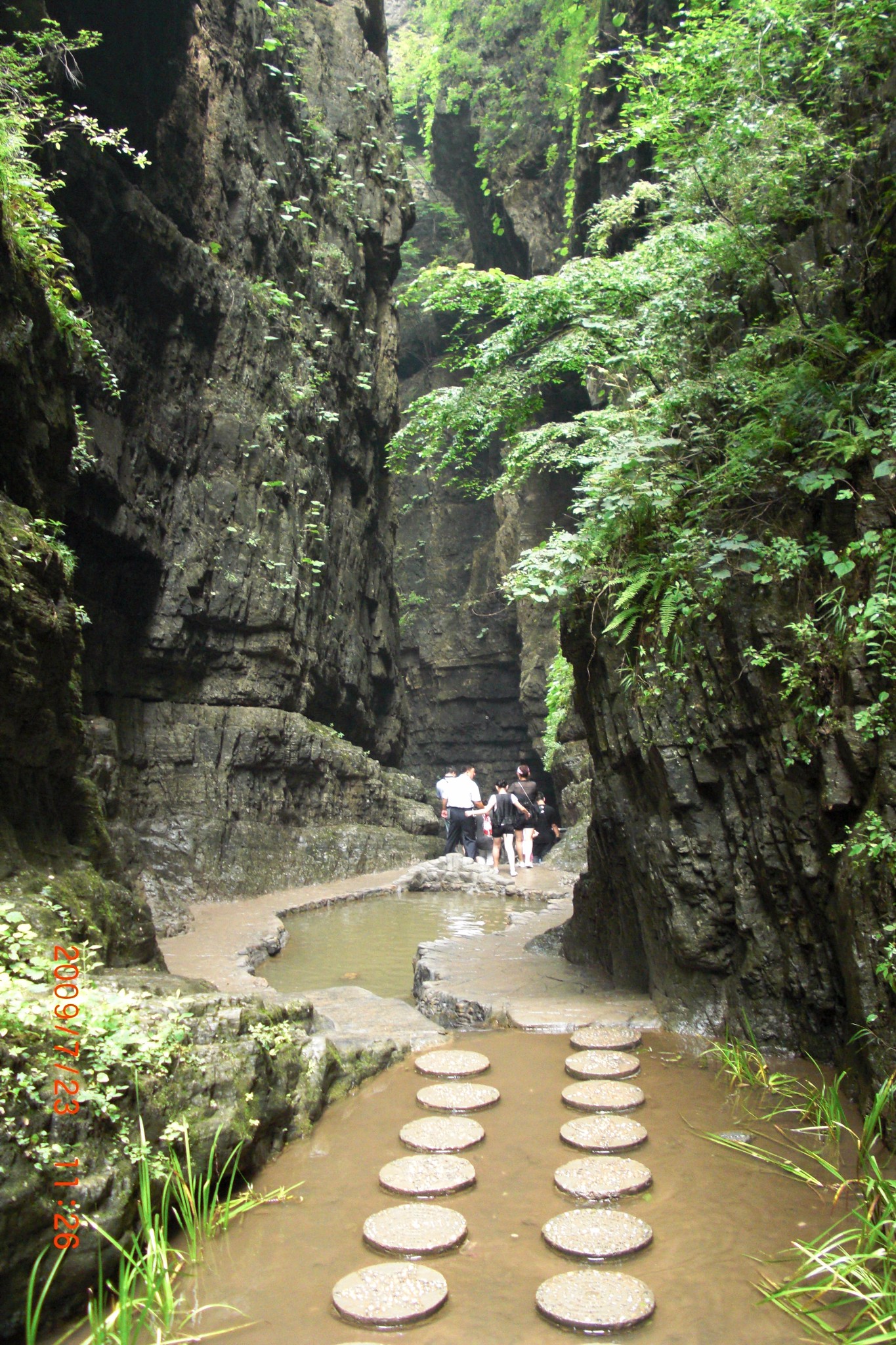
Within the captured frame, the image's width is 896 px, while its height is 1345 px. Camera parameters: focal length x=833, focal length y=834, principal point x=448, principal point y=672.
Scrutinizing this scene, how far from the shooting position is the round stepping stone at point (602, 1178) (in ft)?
11.5

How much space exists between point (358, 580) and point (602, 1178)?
1694cm

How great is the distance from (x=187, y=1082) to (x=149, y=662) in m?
10.9

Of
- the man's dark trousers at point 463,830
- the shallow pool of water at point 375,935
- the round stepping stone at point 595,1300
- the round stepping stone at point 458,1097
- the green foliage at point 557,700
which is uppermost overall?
the green foliage at point 557,700

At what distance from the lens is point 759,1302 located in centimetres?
279

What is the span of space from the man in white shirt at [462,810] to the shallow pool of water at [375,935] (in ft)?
5.61

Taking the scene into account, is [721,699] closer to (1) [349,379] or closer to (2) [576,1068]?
(2) [576,1068]

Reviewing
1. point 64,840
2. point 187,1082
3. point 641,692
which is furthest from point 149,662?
point 187,1082

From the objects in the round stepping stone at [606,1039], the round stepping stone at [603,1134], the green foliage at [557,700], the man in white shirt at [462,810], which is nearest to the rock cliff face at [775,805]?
the round stepping stone at [606,1039]

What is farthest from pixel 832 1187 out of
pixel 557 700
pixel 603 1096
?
pixel 557 700

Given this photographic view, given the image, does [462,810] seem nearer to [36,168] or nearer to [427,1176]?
[36,168]

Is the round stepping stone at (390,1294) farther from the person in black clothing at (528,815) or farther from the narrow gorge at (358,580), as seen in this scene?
the person in black clothing at (528,815)

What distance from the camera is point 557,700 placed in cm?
1859

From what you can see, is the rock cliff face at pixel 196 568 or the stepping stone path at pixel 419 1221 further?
the rock cliff face at pixel 196 568

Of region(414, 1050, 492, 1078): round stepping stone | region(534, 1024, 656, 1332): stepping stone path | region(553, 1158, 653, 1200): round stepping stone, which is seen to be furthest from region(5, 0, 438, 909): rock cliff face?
region(553, 1158, 653, 1200): round stepping stone
